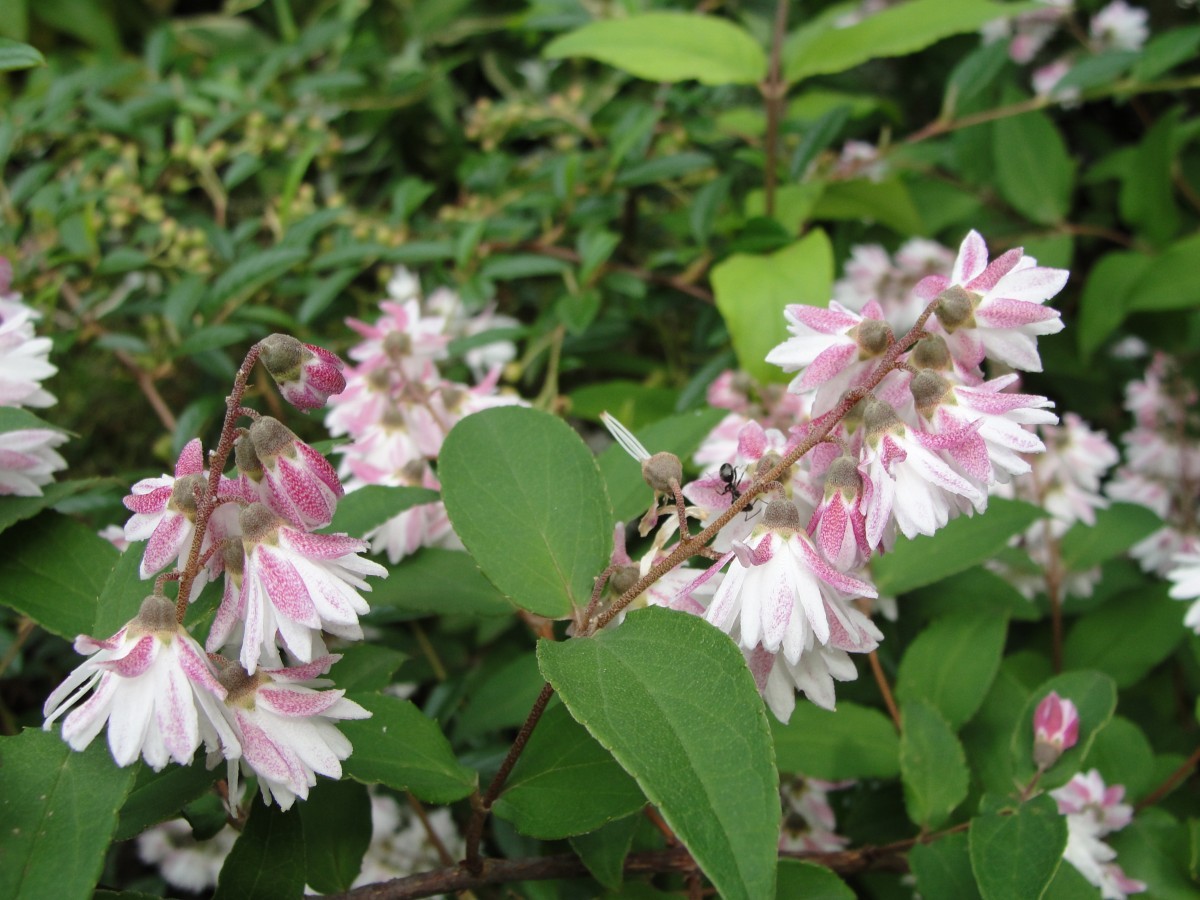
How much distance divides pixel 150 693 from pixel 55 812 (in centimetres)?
10

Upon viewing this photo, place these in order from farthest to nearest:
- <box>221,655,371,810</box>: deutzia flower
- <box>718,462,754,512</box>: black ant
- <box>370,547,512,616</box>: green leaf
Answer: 1. <box>370,547,512,616</box>: green leaf
2. <box>718,462,754,512</box>: black ant
3. <box>221,655,371,810</box>: deutzia flower

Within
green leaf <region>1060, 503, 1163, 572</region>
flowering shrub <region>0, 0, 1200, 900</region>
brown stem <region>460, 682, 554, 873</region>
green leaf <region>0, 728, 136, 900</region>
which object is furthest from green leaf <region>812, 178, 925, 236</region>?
green leaf <region>0, 728, 136, 900</region>

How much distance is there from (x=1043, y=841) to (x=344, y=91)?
5.22 feet

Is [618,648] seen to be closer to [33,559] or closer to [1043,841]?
[1043,841]

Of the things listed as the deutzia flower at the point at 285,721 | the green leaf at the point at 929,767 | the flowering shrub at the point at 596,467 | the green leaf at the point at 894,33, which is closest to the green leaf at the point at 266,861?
the flowering shrub at the point at 596,467

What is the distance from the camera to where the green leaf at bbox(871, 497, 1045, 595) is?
38.6 inches

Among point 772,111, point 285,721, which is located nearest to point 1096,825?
point 285,721

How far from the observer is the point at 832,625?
2.10 ft

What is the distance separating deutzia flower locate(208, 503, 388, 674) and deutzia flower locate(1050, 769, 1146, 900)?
2.25ft

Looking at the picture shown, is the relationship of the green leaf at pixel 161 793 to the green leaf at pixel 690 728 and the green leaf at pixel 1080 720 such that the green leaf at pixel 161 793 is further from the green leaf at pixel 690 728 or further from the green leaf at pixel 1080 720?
the green leaf at pixel 1080 720

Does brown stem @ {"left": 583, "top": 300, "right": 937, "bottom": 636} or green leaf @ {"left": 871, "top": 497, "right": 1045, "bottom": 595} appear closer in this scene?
brown stem @ {"left": 583, "top": 300, "right": 937, "bottom": 636}

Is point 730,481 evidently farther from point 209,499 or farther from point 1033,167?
point 1033,167

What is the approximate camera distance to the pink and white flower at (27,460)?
2.64ft

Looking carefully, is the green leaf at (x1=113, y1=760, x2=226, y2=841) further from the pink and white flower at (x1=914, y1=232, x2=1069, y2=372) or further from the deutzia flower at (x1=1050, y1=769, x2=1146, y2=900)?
the deutzia flower at (x1=1050, y1=769, x2=1146, y2=900)
